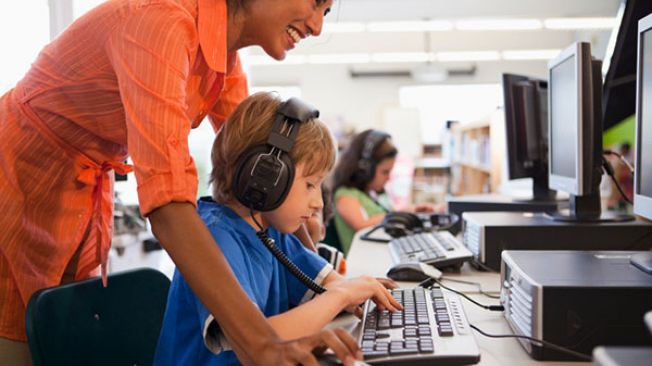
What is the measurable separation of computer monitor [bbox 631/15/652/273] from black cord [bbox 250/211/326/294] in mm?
540

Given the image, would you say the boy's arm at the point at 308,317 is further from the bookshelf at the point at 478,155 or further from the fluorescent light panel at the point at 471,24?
the fluorescent light panel at the point at 471,24

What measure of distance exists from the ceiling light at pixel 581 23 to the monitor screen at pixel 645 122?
4290 millimetres

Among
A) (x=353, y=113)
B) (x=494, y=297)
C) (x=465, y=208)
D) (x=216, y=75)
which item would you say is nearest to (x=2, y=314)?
(x=216, y=75)

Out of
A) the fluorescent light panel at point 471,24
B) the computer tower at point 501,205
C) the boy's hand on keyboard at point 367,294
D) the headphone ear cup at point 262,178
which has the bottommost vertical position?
the boy's hand on keyboard at point 367,294

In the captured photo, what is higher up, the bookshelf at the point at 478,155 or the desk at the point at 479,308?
the bookshelf at the point at 478,155

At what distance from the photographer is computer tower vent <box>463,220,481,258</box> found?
1.56 m

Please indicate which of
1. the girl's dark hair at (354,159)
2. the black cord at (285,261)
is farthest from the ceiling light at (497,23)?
the black cord at (285,261)

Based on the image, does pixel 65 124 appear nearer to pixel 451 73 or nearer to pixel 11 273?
pixel 11 273

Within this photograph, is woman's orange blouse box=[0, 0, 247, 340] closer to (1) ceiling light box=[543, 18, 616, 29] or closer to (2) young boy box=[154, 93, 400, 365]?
(2) young boy box=[154, 93, 400, 365]

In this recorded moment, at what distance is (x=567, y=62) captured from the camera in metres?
1.50

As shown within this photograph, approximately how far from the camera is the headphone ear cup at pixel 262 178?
3.10ft

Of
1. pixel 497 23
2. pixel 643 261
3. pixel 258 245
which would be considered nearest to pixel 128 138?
pixel 258 245

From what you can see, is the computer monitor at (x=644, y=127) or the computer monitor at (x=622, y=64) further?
the computer monitor at (x=622, y=64)

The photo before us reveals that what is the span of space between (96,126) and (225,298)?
1.68ft
